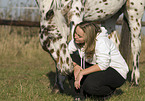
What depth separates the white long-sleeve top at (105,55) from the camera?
2.56 metres

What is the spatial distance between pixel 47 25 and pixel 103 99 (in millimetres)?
1132

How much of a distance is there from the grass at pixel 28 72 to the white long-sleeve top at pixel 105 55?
16.5 inches

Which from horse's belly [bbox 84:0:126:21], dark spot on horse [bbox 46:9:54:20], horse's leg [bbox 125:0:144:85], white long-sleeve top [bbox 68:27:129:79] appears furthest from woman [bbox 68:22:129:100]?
horse's leg [bbox 125:0:144:85]

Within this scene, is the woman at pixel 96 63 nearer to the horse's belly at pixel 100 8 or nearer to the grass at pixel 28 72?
the grass at pixel 28 72

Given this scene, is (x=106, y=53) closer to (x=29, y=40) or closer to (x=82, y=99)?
(x=82, y=99)

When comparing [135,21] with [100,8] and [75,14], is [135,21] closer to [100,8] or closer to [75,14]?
[100,8]

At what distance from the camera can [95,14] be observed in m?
3.84

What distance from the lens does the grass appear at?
3.12 metres

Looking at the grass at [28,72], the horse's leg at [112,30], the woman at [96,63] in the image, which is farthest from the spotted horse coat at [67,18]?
the grass at [28,72]

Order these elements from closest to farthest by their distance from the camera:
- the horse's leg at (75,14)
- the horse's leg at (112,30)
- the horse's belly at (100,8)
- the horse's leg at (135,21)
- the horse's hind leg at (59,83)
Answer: the horse's leg at (75,14), the horse's hind leg at (59,83), the horse's belly at (100,8), the horse's leg at (135,21), the horse's leg at (112,30)

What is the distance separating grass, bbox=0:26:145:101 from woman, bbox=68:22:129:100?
8.3 inches

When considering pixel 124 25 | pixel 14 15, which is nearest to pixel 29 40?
pixel 14 15

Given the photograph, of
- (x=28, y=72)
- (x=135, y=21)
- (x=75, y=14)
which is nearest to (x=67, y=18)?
(x=75, y=14)

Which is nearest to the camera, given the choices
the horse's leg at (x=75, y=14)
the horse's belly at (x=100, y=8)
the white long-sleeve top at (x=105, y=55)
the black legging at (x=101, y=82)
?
the white long-sleeve top at (x=105, y=55)
